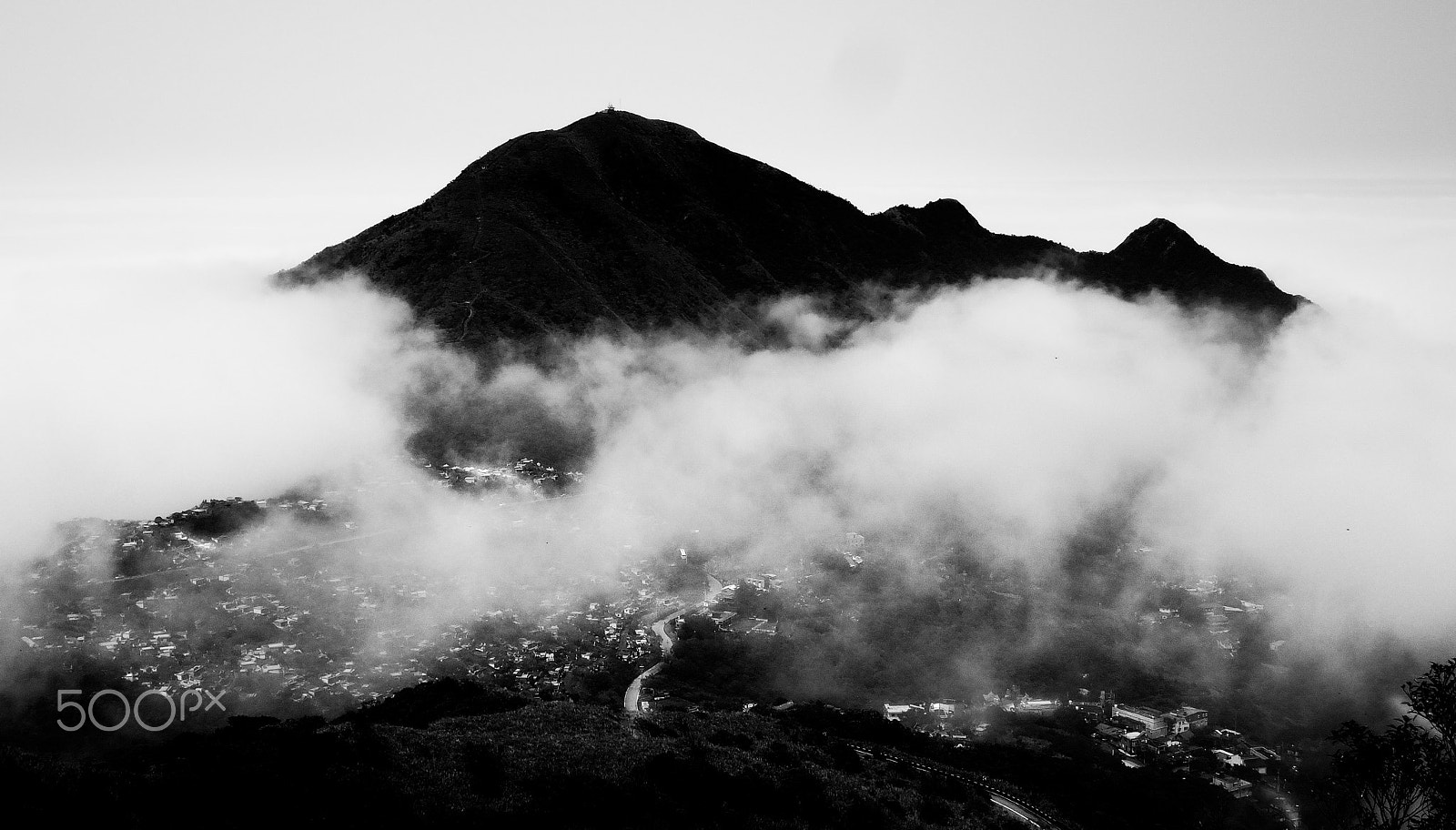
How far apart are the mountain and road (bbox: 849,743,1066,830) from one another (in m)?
74.3

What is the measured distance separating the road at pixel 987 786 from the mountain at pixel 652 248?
244 ft

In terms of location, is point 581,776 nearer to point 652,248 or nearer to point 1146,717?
point 1146,717

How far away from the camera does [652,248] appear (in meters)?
139

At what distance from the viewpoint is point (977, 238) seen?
198 metres

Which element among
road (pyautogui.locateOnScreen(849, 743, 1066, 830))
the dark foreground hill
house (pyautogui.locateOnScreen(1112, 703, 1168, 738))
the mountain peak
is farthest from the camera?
the mountain peak

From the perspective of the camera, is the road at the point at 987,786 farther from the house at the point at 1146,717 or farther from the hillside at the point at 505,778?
the house at the point at 1146,717

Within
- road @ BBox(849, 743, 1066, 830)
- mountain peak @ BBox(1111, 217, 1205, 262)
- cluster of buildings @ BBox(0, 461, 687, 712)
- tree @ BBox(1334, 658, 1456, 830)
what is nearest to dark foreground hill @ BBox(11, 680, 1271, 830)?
road @ BBox(849, 743, 1066, 830)

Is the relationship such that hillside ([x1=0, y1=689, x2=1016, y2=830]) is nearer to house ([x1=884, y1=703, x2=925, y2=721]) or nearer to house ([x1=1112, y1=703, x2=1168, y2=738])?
house ([x1=884, y1=703, x2=925, y2=721])

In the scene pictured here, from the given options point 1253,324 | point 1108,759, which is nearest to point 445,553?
point 1108,759

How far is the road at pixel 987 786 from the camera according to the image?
4078 cm

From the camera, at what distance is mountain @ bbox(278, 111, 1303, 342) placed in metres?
118

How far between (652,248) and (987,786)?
106805 mm

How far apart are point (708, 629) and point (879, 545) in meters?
27.7

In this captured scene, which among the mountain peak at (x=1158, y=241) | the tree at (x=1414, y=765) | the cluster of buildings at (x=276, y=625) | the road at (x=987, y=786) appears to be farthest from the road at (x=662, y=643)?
the mountain peak at (x=1158, y=241)
